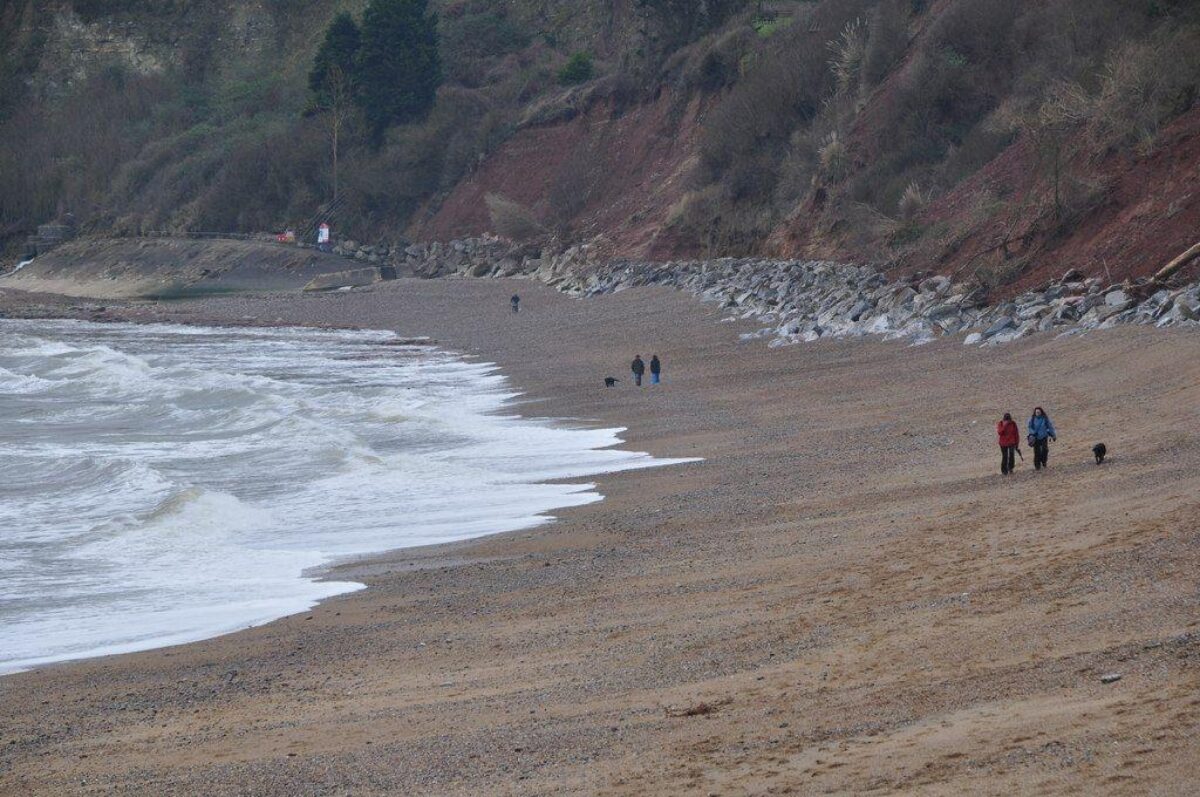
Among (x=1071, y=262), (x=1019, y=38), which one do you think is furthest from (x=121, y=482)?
(x=1019, y=38)

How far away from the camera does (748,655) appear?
10305 millimetres

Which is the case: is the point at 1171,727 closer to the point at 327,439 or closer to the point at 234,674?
the point at 234,674

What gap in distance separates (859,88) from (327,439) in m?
31.3

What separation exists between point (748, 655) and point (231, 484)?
13.0 m

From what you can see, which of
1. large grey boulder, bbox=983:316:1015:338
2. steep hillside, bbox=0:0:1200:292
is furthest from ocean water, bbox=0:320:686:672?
steep hillside, bbox=0:0:1200:292

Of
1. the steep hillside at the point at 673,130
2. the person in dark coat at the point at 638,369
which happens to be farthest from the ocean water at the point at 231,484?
the steep hillside at the point at 673,130

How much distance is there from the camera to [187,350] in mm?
46094

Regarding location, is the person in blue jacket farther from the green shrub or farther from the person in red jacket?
the green shrub

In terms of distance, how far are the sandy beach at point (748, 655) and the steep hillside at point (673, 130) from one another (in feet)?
46.1

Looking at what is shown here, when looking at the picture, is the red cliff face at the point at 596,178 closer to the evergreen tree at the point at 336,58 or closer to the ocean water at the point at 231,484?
the evergreen tree at the point at 336,58

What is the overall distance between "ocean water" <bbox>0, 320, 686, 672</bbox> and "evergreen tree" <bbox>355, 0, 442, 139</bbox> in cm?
4767

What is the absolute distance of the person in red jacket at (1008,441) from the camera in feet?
51.7

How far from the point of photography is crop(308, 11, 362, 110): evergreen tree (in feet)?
278

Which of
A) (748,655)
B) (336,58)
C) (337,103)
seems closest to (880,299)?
(748,655)
